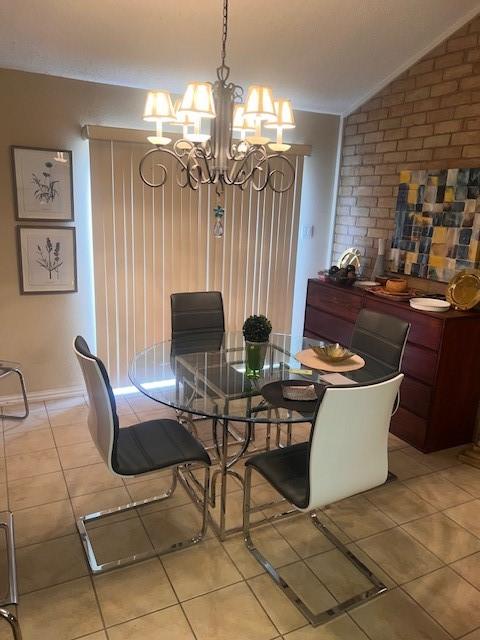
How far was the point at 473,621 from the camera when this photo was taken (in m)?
1.85

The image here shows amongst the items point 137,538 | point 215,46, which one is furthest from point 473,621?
point 215,46

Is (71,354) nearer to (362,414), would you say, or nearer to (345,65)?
(362,414)

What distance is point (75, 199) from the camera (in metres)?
3.49

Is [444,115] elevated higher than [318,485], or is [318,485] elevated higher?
[444,115]

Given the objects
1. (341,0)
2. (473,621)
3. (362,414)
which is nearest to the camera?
(362,414)

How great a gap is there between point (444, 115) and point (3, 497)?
3.59 m

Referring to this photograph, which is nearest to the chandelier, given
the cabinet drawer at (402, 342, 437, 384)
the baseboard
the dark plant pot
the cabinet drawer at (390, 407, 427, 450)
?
the dark plant pot

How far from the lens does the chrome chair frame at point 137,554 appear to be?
2.08m

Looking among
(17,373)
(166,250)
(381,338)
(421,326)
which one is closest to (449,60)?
(421,326)

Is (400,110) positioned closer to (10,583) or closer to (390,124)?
(390,124)

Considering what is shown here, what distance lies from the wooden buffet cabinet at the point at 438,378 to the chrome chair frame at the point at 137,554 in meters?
1.53

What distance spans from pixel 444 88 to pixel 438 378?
6.41 feet

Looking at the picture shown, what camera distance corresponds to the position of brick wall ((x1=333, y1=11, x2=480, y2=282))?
10.2ft

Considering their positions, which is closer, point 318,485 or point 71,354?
point 318,485
